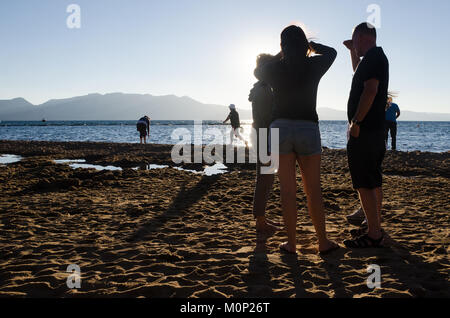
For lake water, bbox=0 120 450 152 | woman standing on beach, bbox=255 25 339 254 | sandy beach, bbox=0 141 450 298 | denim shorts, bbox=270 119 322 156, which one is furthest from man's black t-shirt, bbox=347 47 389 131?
lake water, bbox=0 120 450 152

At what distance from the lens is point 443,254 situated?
3.26m

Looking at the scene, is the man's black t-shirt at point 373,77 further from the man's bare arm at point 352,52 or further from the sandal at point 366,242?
the sandal at point 366,242

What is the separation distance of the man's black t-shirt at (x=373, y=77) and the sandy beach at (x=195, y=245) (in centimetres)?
139

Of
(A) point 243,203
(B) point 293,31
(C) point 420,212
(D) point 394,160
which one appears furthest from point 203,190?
(D) point 394,160

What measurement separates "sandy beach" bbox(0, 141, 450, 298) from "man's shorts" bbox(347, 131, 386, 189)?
777 millimetres

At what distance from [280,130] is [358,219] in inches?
98.5

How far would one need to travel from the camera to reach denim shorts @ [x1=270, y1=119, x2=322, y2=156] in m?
2.91

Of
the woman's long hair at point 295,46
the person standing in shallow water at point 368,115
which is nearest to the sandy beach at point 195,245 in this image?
the person standing in shallow water at point 368,115

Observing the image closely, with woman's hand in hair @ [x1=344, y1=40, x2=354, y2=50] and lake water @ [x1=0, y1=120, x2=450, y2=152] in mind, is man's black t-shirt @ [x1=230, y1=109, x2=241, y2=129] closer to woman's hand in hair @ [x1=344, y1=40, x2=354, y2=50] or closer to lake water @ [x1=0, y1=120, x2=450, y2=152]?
lake water @ [x1=0, y1=120, x2=450, y2=152]

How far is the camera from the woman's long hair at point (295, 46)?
→ 295 centimetres

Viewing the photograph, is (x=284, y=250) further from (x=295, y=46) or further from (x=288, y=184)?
(x=295, y=46)

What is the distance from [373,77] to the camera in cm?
311

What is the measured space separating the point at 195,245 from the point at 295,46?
243 centimetres
